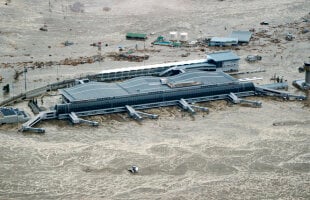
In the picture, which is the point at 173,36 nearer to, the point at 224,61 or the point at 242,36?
the point at 242,36

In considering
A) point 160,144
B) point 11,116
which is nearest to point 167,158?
point 160,144

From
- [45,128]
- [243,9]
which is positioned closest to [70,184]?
[45,128]

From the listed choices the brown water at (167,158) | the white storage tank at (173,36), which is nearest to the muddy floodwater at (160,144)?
the brown water at (167,158)

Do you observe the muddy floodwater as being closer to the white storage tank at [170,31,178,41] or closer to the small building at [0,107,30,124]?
the small building at [0,107,30,124]

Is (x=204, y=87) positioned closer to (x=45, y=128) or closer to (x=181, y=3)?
(x=45, y=128)

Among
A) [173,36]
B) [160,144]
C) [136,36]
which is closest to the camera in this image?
[160,144]

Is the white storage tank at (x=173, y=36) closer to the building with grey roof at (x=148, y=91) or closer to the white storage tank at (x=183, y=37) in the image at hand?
the white storage tank at (x=183, y=37)

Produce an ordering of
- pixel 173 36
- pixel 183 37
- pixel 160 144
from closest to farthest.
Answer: pixel 160 144 → pixel 183 37 → pixel 173 36

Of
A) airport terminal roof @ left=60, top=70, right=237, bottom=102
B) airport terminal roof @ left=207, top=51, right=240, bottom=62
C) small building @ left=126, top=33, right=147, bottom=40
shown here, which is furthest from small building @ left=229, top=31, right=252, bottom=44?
airport terminal roof @ left=60, top=70, right=237, bottom=102
